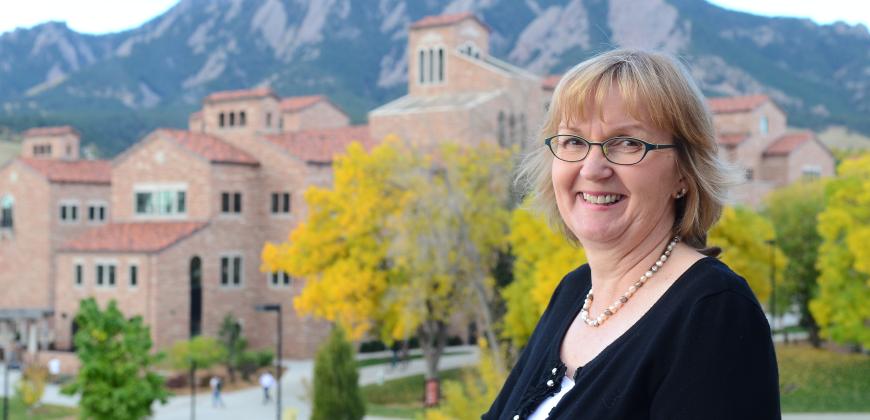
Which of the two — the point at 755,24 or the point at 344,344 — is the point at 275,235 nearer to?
the point at 344,344

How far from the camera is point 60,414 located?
31.3 meters

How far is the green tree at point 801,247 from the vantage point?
117 ft

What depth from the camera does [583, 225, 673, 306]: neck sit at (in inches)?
106

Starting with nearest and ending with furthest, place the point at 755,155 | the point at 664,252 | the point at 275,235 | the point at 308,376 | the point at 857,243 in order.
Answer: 1. the point at 664,252
2. the point at 857,243
3. the point at 308,376
4. the point at 275,235
5. the point at 755,155

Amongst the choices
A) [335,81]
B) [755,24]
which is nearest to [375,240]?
[335,81]

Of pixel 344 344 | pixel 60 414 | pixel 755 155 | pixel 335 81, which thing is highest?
pixel 335 81

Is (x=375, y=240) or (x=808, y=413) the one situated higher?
(x=375, y=240)

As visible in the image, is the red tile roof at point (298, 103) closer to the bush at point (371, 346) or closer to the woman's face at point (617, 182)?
the bush at point (371, 346)

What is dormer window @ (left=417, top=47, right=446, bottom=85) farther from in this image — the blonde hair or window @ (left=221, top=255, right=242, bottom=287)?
the blonde hair

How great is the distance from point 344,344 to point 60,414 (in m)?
11.5

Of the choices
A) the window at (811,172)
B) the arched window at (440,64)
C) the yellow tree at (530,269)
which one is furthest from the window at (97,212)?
the window at (811,172)

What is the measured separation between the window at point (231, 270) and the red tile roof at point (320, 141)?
4534mm

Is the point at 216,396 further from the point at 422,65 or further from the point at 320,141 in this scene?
the point at 422,65

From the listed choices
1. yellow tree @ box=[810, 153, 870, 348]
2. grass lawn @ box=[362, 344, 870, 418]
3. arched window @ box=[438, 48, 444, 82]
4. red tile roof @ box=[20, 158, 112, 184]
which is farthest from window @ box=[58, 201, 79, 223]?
yellow tree @ box=[810, 153, 870, 348]
